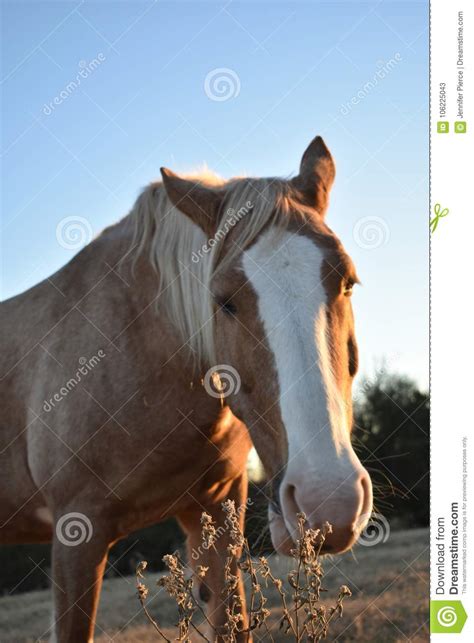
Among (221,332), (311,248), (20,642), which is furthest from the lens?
(20,642)

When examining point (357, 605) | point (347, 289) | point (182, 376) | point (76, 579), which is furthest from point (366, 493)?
point (357, 605)

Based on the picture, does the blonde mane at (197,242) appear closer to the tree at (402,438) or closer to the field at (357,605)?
the field at (357,605)

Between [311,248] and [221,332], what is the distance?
58 centimetres

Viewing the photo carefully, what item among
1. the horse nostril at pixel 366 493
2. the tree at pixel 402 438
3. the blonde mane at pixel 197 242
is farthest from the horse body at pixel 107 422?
the tree at pixel 402 438

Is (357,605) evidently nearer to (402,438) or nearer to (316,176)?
(316,176)

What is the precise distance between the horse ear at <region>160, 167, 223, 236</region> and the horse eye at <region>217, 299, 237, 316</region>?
0.48m

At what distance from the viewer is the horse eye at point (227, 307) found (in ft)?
11.0

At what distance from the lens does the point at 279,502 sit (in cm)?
291

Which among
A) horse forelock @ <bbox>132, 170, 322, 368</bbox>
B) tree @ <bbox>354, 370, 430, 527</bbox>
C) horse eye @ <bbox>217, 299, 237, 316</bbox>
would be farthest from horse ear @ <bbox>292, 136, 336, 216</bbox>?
tree @ <bbox>354, 370, 430, 527</bbox>
